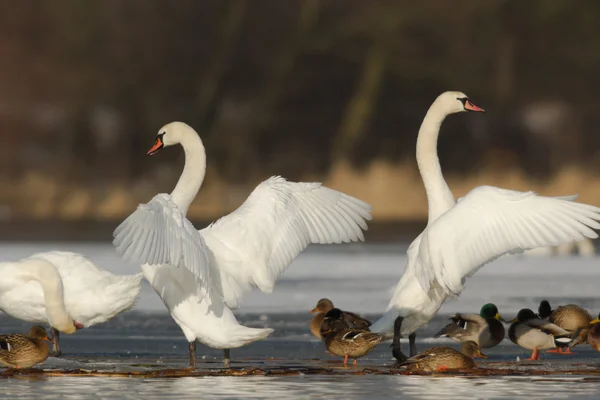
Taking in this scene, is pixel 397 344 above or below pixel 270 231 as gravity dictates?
below

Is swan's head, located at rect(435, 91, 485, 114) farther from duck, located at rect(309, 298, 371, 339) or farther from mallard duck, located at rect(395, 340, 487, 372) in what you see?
mallard duck, located at rect(395, 340, 487, 372)

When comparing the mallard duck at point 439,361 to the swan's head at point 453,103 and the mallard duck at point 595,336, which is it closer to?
the mallard duck at point 595,336

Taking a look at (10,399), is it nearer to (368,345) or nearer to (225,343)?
(225,343)

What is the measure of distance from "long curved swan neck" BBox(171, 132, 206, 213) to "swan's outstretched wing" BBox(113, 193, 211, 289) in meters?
1.01

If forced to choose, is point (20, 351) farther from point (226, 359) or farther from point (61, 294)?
point (226, 359)

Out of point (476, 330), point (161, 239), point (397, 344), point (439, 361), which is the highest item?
point (161, 239)

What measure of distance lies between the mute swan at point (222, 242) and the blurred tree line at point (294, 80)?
63.4 feet

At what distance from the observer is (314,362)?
932 centimetres

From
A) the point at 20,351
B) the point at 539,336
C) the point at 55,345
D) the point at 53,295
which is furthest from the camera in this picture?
the point at 55,345

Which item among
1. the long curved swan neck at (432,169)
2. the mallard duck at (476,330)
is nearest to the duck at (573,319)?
the mallard duck at (476,330)


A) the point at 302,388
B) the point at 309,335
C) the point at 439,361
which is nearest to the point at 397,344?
the point at 439,361

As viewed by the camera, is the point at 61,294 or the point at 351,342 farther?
the point at 61,294

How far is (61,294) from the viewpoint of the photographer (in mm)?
9617

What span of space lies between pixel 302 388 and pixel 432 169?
280 centimetres
